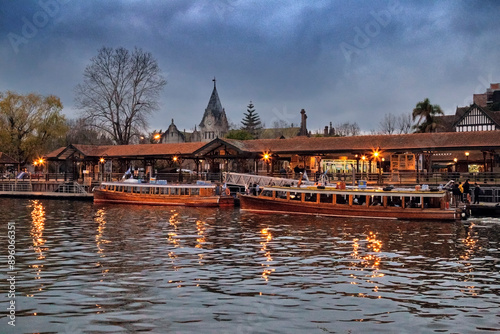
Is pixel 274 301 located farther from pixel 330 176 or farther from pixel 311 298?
pixel 330 176

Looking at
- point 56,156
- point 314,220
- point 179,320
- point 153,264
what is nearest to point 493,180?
point 314,220

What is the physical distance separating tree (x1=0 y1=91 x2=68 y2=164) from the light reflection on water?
49.9 meters

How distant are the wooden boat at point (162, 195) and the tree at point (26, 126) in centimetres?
2981

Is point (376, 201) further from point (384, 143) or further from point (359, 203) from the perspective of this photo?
point (384, 143)

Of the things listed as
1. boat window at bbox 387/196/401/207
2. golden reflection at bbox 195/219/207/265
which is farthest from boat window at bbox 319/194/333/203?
golden reflection at bbox 195/219/207/265

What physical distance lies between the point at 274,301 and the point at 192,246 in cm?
960

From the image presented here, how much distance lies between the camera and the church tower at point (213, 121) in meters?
135

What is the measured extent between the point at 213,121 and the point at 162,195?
90.3 metres

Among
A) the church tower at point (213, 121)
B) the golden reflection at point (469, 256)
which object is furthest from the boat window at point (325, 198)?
the church tower at point (213, 121)

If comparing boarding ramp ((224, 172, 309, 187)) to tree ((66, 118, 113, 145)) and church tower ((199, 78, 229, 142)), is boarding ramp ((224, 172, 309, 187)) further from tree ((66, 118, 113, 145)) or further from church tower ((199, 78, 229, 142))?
church tower ((199, 78, 229, 142))

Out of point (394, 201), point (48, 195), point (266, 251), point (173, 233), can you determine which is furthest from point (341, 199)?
point (48, 195)

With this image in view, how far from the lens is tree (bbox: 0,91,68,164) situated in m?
74.1

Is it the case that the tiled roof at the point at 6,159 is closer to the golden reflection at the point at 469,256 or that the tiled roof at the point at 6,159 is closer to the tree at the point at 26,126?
the tree at the point at 26,126

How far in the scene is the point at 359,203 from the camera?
3569cm
